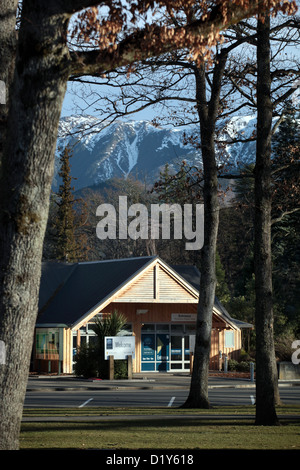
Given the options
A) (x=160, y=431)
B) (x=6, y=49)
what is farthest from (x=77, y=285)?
(x=6, y=49)

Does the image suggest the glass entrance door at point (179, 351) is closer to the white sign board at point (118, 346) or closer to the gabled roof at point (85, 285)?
the gabled roof at point (85, 285)

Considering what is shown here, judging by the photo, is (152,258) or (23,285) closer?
(23,285)

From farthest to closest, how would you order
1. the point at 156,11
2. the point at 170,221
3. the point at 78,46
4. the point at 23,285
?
the point at 170,221, the point at 78,46, the point at 156,11, the point at 23,285

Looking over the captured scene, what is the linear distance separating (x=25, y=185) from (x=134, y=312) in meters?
40.6

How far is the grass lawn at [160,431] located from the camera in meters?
12.5

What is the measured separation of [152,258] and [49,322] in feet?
22.9

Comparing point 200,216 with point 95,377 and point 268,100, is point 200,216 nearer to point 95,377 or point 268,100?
point 95,377

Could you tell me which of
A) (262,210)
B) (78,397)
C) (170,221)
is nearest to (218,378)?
(78,397)

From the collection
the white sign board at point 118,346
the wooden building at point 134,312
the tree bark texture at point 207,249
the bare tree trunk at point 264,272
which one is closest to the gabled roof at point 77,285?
the wooden building at point 134,312

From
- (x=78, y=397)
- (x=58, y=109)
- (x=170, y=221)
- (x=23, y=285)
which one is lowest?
(x=78, y=397)

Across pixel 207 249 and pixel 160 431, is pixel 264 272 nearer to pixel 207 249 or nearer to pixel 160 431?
pixel 160 431

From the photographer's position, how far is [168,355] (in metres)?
50.4

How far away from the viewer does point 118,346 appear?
39938 millimetres

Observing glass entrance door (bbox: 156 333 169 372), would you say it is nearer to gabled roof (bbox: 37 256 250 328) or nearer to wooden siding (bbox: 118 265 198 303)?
wooden siding (bbox: 118 265 198 303)
